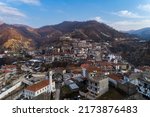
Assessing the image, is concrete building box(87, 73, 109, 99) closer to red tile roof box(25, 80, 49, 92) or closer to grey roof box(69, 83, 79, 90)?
grey roof box(69, 83, 79, 90)

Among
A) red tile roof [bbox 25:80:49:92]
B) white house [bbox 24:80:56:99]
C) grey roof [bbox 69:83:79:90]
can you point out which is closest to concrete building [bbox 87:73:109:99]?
grey roof [bbox 69:83:79:90]

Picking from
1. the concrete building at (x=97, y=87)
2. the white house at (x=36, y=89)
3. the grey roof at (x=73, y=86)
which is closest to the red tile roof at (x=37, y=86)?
the white house at (x=36, y=89)

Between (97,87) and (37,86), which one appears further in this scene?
(37,86)

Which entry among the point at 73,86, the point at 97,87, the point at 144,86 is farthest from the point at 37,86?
the point at 144,86

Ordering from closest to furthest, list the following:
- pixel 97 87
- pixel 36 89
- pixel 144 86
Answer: pixel 144 86 → pixel 97 87 → pixel 36 89

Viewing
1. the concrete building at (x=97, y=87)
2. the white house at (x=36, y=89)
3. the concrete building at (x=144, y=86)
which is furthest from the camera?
the white house at (x=36, y=89)

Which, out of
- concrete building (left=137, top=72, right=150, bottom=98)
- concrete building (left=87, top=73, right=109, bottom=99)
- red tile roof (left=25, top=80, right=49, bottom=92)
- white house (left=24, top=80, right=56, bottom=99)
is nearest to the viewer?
concrete building (left=137, top=72, right=150, bottom=98)

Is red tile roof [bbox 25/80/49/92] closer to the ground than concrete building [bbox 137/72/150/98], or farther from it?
closer to the ground

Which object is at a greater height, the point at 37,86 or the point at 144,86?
the point at 144,86

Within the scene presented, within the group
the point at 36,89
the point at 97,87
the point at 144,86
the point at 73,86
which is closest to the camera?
the point at 144,86

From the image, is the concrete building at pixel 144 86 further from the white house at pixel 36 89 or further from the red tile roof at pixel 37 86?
the red tile roof at pixel 37 86

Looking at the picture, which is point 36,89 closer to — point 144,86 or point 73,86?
point 73,86
